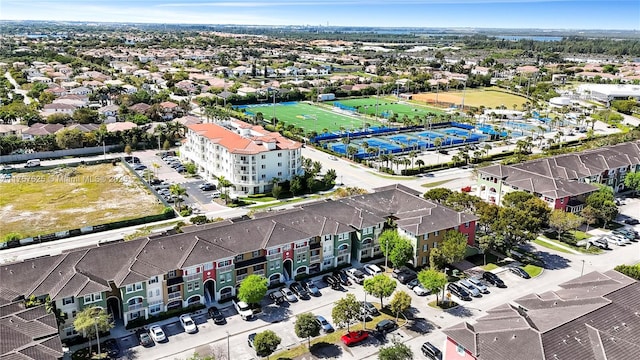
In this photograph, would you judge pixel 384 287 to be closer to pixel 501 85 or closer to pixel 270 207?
pixel 270 207

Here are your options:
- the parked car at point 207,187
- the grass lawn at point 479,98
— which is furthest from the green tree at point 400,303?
the grass lawn at point 479,98

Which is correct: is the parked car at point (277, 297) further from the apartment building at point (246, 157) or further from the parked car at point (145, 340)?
the apartment building at point (246, 157)

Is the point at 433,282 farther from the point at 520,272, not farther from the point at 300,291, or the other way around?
the point at 520,272

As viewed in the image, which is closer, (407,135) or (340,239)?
(340,239)

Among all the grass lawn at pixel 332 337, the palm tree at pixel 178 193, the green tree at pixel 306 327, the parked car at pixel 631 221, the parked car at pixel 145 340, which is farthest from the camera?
the palm tree at pixel 178 193

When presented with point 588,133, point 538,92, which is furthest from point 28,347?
point 538,92

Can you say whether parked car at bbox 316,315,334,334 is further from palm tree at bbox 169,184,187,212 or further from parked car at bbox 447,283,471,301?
palm tree at bbox 169,184,187,212

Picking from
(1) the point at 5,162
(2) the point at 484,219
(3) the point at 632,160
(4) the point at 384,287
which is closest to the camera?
(4) the point at 384,287

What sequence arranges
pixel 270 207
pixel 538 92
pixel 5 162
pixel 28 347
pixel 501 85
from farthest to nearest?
pixel 501 85, pixel 538 92, pixel 5 162, pixel 270 207, pixel 28 347
